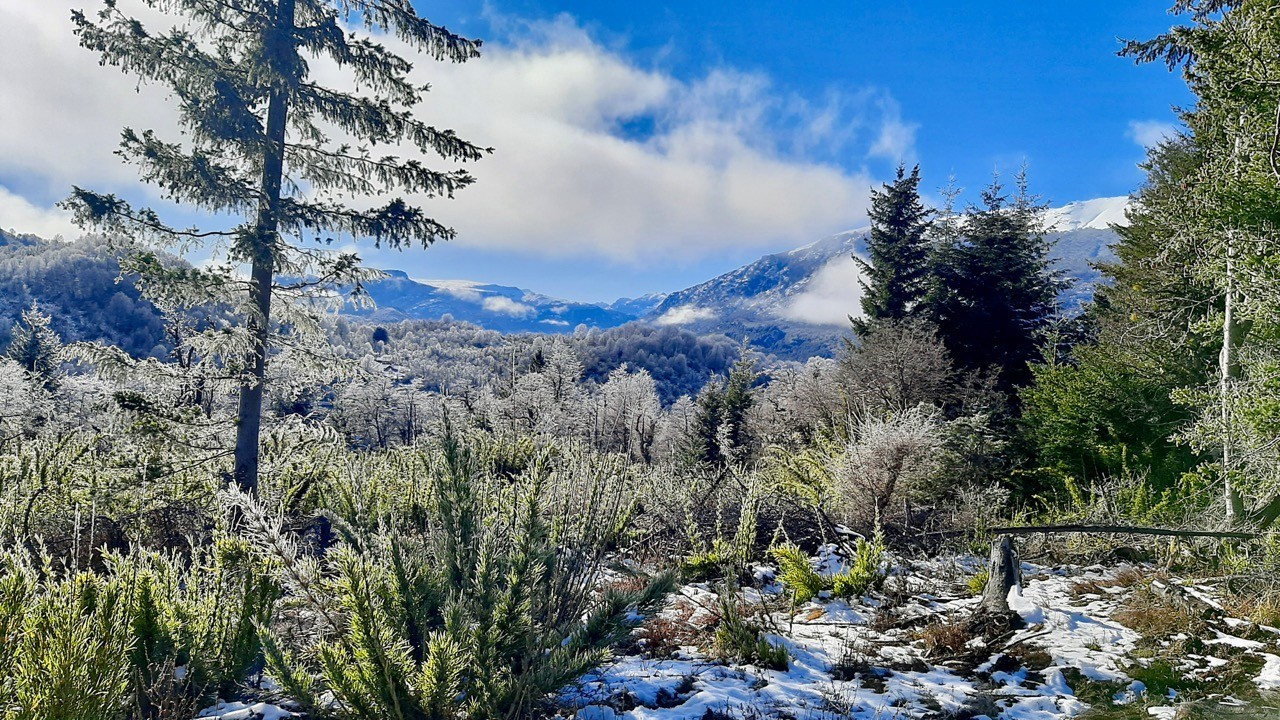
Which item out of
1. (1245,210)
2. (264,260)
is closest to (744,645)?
(1245,210)

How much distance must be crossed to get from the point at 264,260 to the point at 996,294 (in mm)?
18594

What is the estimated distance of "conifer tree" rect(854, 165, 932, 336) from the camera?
18844mm

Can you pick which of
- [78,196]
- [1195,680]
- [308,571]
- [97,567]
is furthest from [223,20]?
[1195,680]

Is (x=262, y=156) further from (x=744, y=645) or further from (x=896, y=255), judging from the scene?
(x=896, y=255)

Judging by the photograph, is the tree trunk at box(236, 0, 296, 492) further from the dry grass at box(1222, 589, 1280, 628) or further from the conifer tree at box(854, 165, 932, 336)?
the conifer tree at box(854, 165, 932, 336)

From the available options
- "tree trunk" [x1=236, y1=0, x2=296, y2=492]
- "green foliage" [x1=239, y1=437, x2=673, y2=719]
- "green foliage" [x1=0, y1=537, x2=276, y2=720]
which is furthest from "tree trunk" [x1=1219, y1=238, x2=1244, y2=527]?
"tree trunk" [x1=236, y1=0, x2=296, y2=492]

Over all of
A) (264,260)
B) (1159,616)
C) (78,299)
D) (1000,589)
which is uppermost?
(78,299)

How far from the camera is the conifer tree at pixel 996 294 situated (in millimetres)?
16812

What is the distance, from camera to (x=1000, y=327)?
1711cm

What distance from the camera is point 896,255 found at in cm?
1912

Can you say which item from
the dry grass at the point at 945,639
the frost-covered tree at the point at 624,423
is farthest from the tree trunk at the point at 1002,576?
the frost-covered tree at the point at 624,423

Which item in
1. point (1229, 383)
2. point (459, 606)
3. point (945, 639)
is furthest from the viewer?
point (1229, 383)

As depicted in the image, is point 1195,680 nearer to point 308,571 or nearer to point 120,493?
point 308,571

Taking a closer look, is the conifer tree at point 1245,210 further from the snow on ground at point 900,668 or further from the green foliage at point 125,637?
the green foliage at point 125,637
